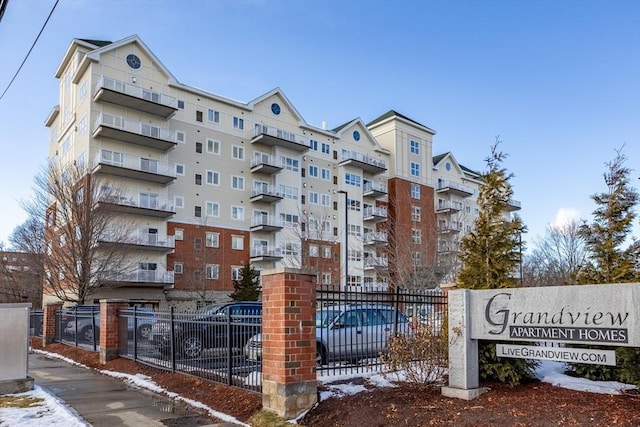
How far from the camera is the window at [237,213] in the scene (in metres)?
47.8

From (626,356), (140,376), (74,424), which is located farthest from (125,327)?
(626,356)

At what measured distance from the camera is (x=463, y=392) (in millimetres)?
7215

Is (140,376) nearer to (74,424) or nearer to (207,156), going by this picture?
(74,424)

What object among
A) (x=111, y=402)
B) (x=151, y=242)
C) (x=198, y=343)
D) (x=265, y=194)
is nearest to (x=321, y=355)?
(x=198, y=343)

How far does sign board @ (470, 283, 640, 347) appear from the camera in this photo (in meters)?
6.09

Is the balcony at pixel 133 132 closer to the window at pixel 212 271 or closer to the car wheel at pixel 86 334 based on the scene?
the window at pixel 212 271

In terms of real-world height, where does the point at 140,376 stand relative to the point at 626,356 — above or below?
below

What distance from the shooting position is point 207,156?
4619 cm

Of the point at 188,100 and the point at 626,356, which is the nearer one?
the point at 626,356

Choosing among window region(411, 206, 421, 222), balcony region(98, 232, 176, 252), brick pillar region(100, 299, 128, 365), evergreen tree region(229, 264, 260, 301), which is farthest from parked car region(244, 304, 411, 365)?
window region(411, 206, 421, 222)

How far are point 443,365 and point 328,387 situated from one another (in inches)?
71.8

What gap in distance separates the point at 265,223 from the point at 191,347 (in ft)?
125

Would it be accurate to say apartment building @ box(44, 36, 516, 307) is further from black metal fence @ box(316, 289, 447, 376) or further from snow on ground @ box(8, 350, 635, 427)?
snow on ground @ box(8, 350, 635, 427)

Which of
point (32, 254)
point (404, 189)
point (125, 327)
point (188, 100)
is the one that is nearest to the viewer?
point (125, 327)
